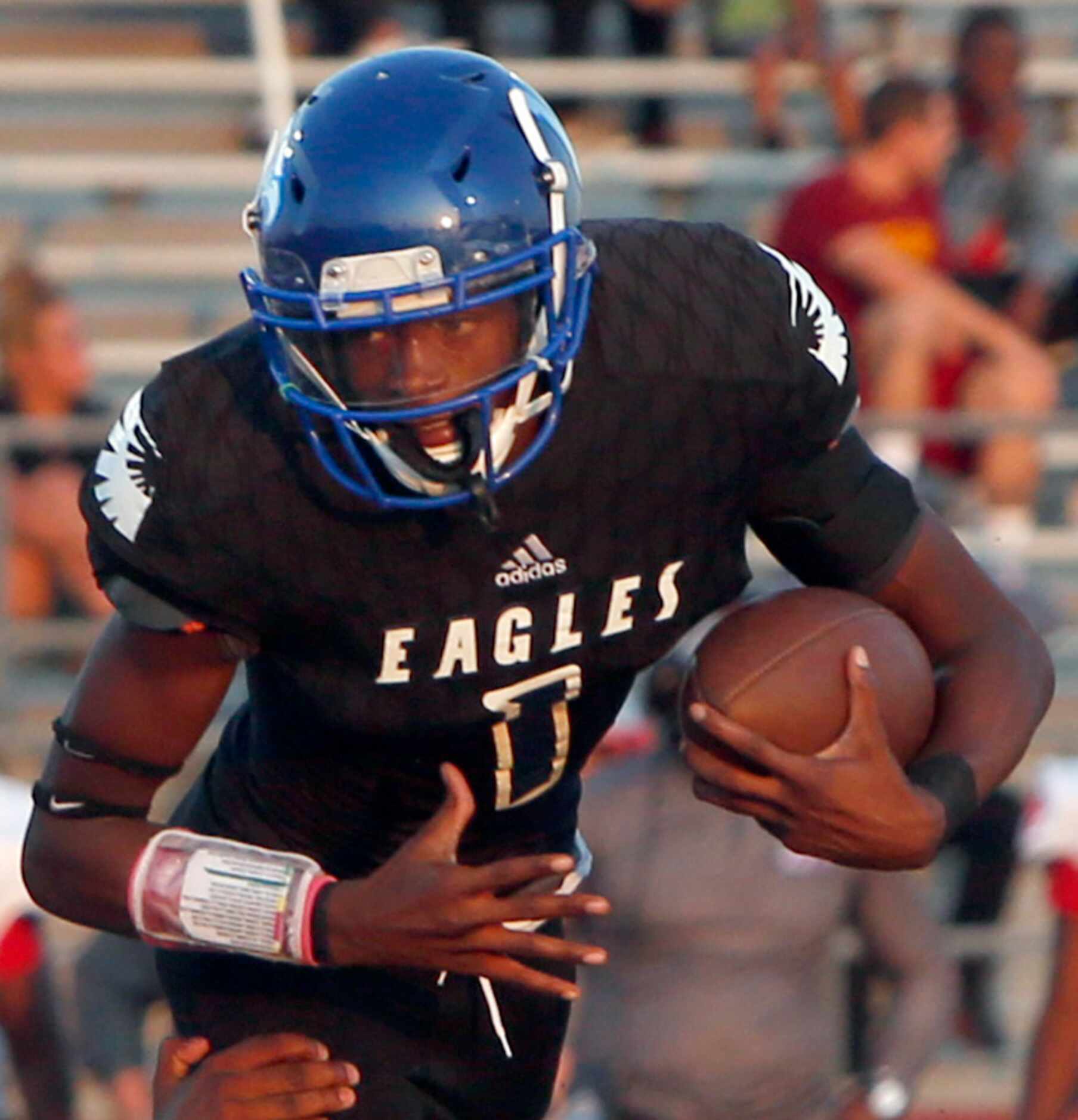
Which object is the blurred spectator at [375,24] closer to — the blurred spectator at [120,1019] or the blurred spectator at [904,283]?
the blurred spectator at [904,283]

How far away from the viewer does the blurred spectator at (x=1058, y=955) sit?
435cm

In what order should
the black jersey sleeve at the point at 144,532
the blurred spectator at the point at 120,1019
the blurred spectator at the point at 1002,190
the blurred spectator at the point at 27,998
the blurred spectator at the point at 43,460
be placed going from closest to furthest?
1. the black jersey sleeve at the point at 144,532
2. the blurred spectator at the point at 27,998
3. the blurred spectator at the point at 120,1019
4. the blurred spectator at the point at 43,460
5. the blurred spectator at the point at 1002,190

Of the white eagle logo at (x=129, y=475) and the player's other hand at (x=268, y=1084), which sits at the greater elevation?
the white eagle logo at (x=129, y=475)

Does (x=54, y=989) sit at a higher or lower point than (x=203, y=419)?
lower

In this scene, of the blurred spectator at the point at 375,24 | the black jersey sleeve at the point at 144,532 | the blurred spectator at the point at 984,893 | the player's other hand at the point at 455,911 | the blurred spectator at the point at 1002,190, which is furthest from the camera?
the blurred spectator at the point at 375,24

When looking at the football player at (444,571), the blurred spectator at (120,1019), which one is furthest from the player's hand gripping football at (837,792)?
the blurred spectator at (120,1019)

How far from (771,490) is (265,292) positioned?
2.10 feet

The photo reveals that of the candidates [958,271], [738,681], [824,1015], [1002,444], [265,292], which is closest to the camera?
[265,292]

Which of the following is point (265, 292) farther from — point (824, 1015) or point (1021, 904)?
point (1021, 904)

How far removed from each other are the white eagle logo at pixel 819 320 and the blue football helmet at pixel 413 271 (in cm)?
29

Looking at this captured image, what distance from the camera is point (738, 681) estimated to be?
262 cm

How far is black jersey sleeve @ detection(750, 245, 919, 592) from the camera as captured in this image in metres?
2.64

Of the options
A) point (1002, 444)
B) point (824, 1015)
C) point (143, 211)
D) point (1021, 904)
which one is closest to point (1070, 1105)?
point (824, 1015)

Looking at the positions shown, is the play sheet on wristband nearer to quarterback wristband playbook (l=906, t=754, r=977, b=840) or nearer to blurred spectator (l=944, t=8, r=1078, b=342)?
quarterback wristband playbook (l=906, t=754, r=977, b=840)
